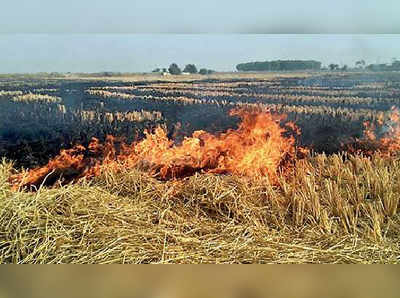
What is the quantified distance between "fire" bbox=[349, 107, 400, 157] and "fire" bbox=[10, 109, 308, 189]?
0.27 meters

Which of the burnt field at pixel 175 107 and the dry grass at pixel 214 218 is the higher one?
the burnt field at pixel 175 107

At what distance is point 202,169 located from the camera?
225 centimetres

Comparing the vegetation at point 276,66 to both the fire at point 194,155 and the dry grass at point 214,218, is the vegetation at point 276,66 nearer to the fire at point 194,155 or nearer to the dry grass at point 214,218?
the fire at point 194,155

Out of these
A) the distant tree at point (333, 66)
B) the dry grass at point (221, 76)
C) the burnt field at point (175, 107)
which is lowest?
the burnt field at point (175, 107)

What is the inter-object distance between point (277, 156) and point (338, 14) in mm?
682

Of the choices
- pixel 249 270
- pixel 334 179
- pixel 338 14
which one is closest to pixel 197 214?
pixel 249 270

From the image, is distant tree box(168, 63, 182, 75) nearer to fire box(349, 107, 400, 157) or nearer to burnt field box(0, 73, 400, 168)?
burnt field box(0, 73, 400, 168)

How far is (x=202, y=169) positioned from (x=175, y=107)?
313 mm

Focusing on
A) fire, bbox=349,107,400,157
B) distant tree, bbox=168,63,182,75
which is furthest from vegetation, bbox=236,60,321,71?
fire, bbox=349,107,400,157

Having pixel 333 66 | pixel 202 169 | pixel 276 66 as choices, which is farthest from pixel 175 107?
pixel 333 66

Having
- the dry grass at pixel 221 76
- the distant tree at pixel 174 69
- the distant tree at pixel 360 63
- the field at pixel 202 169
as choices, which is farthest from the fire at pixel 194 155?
the distant tree at pixel 360 63

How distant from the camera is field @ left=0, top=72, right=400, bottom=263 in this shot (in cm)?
216

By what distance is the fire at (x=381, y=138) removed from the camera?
222 cm

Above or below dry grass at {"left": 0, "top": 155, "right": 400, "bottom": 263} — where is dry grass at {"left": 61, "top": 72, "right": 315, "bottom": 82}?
above
